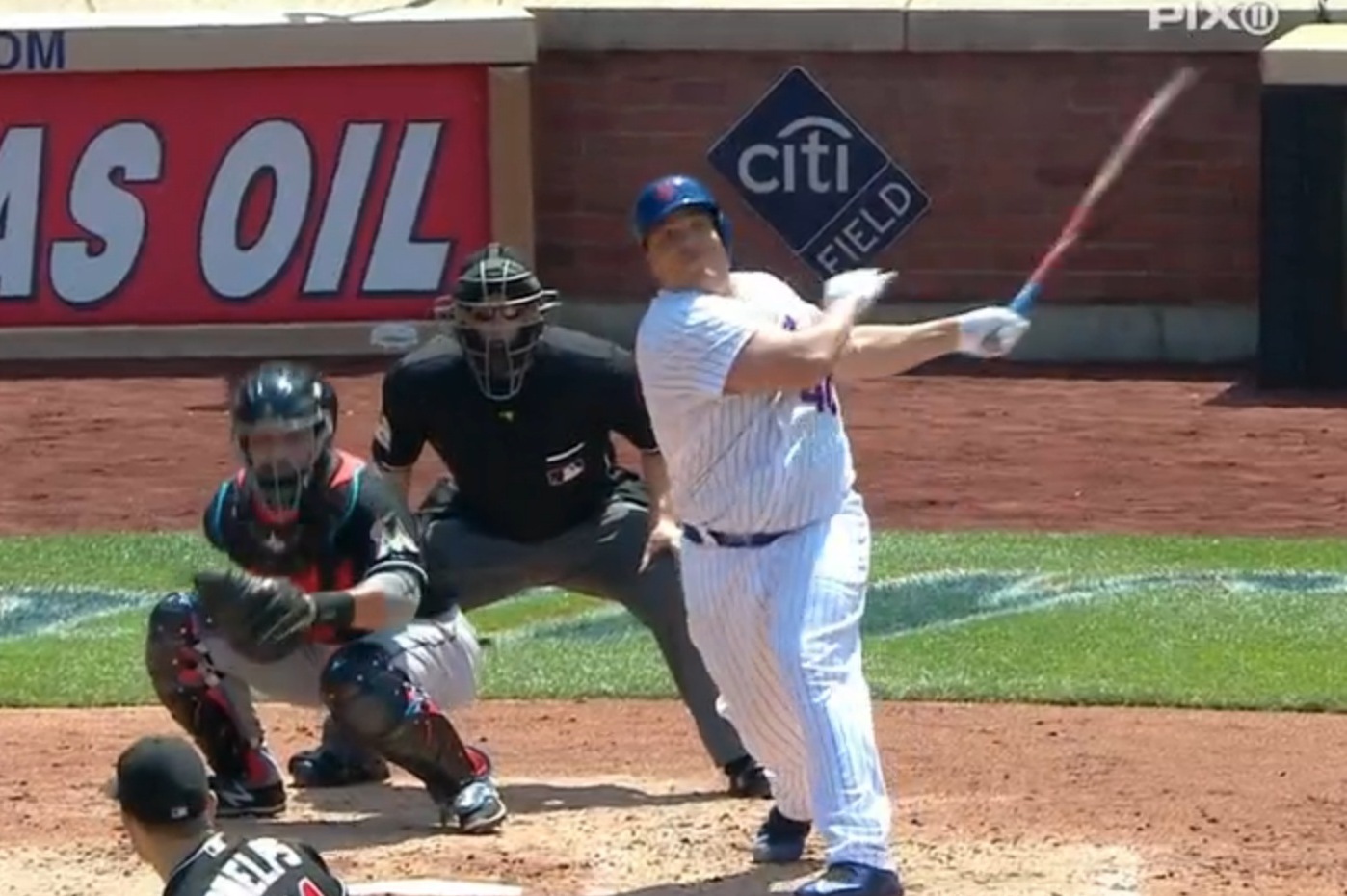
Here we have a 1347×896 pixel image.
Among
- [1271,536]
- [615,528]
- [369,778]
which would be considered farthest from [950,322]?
[1271,536]

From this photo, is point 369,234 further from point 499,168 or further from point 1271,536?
point 1271,536

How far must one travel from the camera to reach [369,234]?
16516 mm

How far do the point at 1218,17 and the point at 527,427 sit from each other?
9176 mm

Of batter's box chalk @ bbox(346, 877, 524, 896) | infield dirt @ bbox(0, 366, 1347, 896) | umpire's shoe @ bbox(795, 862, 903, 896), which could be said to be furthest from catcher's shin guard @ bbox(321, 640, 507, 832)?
umpire's shoe @ bbox(795, 862, 903, 896)

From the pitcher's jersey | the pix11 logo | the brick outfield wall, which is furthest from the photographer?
the brick outfield wall

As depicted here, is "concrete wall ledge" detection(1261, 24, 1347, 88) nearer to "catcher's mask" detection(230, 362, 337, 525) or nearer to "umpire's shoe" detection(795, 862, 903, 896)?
"catcher's mask" detection(230, 362, 337, 525)

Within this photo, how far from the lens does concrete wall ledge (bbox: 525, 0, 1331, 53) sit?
1609 centimetres

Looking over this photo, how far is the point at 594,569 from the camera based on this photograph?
8039mm

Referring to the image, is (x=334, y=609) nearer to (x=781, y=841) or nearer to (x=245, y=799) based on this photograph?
(x=245, y=799)

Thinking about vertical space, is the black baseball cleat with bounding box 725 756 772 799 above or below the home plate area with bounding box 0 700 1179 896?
above

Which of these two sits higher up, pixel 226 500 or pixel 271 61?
pixel 271 61

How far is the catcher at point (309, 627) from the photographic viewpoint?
711cm

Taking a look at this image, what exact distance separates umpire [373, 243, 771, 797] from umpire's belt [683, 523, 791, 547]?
122cm

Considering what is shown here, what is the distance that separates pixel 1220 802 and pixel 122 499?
678 centimetres
